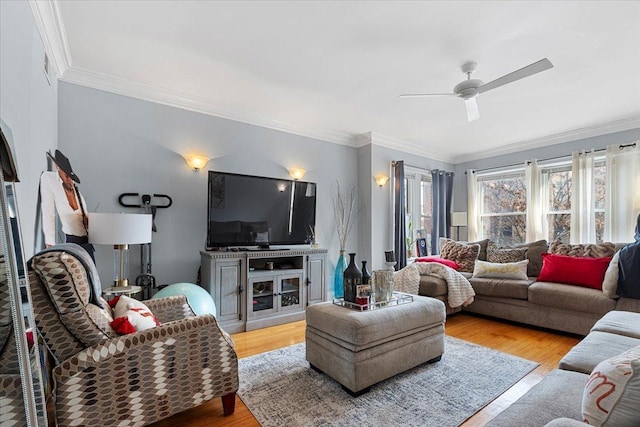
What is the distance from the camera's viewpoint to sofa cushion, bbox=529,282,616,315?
2954 mm

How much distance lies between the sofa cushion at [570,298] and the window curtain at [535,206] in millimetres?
1781

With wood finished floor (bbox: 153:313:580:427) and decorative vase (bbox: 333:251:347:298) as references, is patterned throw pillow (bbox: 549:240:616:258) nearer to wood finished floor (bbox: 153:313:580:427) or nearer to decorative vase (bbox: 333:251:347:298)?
wood finished floor (bbox: 153:313:580:427)

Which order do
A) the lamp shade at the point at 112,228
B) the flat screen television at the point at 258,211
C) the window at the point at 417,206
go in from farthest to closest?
1. the window at the point at 417,206
2. the flat screen television at the point at 258,211
3. the lamp shade at the point at 112,228

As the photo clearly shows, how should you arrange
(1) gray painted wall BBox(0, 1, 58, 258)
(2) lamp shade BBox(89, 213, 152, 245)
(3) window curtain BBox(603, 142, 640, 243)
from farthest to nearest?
(3) window curtain BBox(603, 142, 640, 243)
(2) lamp shade BBox(89, 213, 152, 245)
(1) gray painted wall BBox(0, 1, 58, 258)

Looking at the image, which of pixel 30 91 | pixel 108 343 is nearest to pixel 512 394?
pixel 108 343

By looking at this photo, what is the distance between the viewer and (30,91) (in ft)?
6.12

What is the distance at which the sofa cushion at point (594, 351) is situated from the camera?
4.64 ft

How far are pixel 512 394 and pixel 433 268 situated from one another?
5.88ft

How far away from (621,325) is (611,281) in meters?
1.44

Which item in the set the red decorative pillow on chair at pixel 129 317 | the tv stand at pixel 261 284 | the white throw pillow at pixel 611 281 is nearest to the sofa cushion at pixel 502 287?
the white throw pillow at pixel 611 281

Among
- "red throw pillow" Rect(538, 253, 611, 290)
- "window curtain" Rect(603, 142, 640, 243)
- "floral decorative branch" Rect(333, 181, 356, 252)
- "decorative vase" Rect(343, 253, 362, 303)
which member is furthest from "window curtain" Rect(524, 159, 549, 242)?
"decorative vase" Rect(343, 253, 362, 303)

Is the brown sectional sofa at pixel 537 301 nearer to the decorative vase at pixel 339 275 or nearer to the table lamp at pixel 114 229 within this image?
the decorative vase at pixel 339 275

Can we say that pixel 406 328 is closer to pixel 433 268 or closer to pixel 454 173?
pixel 433 268

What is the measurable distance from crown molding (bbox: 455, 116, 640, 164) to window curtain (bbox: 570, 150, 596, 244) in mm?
289
